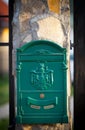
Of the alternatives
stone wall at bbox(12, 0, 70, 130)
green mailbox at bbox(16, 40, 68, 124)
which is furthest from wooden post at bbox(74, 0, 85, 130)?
green mailbox at bbox(16, 40, 68, 124)

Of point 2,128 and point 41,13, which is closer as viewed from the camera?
point 41,13

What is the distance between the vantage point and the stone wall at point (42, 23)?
11.0 ft

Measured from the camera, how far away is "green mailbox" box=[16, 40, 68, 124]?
3270 millimetres

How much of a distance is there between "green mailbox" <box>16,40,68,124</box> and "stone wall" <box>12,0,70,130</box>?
0.50ft

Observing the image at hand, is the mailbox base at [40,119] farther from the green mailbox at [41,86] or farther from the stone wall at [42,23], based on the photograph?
the stone wall at [42,23]

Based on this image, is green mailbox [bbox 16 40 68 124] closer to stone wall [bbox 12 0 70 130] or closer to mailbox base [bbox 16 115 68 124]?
mailbox base [bbox 16 115 68 124]

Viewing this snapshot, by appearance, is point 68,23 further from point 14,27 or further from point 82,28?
point 14,27

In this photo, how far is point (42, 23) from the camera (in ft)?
11.0

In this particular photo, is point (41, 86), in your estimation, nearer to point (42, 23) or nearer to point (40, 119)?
point (40, 119)

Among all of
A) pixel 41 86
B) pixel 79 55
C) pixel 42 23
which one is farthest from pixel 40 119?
pixel 42 23

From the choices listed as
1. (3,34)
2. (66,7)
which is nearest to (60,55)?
(66,7)

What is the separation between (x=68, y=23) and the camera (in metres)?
3.38

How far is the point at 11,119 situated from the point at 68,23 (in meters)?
1.45

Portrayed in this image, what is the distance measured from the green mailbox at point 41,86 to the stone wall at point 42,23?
0.15 meters
